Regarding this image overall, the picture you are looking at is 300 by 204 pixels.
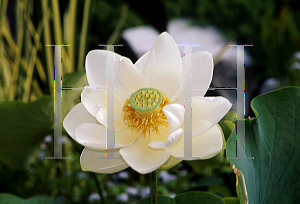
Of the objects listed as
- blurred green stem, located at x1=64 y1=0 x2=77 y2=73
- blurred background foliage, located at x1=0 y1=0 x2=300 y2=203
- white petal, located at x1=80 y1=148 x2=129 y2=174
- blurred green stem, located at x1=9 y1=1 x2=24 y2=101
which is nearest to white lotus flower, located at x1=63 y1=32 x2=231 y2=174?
white petal, located at x1=80 y1=148 x2=129 y2=174

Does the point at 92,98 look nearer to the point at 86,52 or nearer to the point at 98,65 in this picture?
the point at 98,65

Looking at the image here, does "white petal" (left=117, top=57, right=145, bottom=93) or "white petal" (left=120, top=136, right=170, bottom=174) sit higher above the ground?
"white petal" (left=117, top=57, right=145, bottom=93)

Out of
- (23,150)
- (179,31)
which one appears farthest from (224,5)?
(23,150)

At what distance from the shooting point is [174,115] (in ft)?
0.91

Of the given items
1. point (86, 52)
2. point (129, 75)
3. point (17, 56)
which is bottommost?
point (129, 75)

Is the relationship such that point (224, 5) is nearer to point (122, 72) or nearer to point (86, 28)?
point (86, 28)

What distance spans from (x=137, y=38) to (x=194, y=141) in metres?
1.40

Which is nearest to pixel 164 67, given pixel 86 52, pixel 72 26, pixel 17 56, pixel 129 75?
pixel 129 75

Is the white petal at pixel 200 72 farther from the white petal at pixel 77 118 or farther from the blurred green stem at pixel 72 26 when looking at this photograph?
the blurred green stem at pixel 72 26

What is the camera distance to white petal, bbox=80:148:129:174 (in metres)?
0.30

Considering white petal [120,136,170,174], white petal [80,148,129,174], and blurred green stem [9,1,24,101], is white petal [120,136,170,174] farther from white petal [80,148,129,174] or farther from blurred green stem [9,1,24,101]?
blurred green stem [9,1,24,101]

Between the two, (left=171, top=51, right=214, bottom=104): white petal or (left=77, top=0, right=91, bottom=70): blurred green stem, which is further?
(left=77, top=0, right=91, bottom=70): blurred green stem

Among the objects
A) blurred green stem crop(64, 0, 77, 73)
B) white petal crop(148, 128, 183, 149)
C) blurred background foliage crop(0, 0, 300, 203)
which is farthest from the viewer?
blurred green stem crop(64, 0, 77, 73)

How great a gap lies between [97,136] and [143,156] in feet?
0.19
